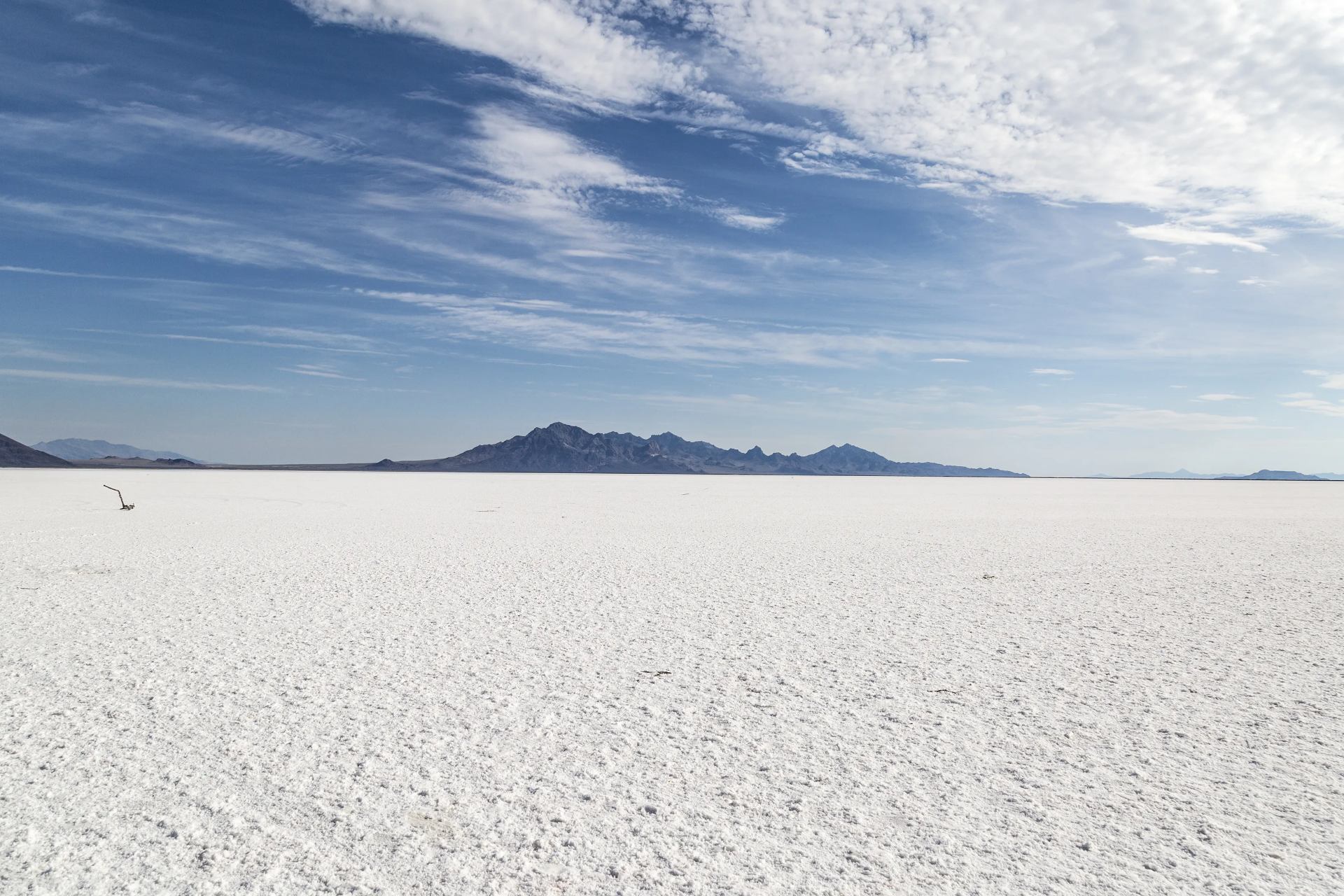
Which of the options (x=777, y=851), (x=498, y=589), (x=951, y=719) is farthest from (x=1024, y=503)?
(x=777, y=851)

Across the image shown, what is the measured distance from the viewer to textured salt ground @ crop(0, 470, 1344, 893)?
3.18m

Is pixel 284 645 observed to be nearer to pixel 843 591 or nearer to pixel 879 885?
pixel 879 885

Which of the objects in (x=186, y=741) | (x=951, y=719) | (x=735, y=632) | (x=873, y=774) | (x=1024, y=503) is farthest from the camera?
(x=1024, y=503)

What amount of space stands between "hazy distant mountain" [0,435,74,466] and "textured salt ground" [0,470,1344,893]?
7554 inches

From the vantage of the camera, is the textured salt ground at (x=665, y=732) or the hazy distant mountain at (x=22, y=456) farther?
the hazy distant mountain at (x=22, y=456)

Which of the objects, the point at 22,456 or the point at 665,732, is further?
the point at 22,456

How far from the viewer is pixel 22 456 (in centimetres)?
16650

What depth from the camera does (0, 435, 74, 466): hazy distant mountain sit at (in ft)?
525

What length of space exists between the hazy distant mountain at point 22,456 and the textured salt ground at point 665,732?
191864 mm

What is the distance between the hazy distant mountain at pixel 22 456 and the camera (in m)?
160

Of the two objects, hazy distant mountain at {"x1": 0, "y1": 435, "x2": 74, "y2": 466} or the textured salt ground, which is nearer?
the textured salt ground

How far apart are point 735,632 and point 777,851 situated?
3.80m

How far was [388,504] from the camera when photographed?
25422mm

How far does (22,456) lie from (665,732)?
691 ft
